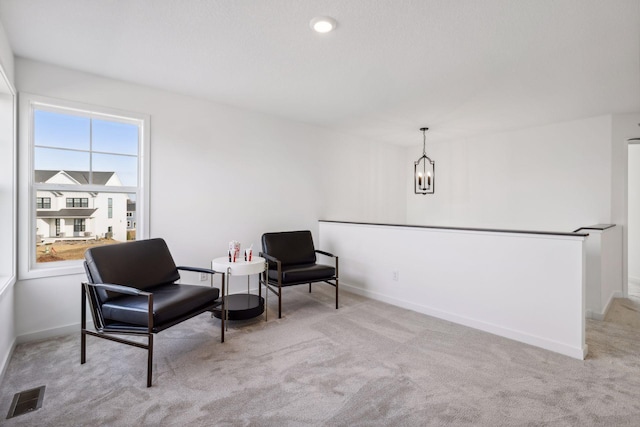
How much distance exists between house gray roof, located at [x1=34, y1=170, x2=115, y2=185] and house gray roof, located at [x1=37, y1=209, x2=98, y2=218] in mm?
286

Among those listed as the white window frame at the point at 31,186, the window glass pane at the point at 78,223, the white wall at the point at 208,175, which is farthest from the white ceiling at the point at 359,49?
the window glass pane at the point at 78,223

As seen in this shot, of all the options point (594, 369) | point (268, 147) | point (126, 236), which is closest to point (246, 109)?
point (268, 147)

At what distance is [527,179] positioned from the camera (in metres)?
4.85

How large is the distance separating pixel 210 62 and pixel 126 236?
6.69 ft

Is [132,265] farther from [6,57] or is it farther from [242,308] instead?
[6,57]

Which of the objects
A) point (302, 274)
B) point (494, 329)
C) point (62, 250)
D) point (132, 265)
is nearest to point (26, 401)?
point (132, 265)

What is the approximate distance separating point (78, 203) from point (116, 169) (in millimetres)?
475

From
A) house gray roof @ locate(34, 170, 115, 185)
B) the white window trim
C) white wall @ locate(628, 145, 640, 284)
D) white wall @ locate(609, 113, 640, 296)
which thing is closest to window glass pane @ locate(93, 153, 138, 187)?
house gray roof @ locate(34, 170, 115, 185)

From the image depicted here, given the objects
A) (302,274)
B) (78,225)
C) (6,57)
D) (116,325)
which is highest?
(6,57)

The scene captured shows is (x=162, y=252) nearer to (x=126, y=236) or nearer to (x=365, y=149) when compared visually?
(x=126, y=236)

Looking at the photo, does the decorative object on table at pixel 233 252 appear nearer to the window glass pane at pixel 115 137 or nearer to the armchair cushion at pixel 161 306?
the armchair cushion at pixel 161 306

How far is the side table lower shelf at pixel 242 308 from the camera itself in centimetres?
305

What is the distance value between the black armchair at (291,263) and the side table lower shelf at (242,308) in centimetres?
21

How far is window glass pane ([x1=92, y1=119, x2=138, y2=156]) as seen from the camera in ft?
10.3
